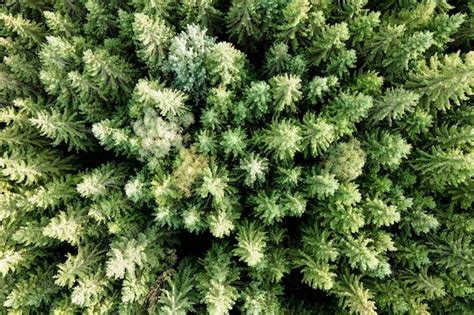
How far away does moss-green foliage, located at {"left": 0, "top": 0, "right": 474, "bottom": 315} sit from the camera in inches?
144

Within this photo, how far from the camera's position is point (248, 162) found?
373 centimetres

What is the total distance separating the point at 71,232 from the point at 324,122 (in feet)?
8.24

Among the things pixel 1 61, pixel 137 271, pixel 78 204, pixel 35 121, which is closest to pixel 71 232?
pixel 78 204

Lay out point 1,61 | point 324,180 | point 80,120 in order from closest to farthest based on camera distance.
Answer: point 324,180 → point 80,120 → point 1,61

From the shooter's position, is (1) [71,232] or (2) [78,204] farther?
(2) [78,204]

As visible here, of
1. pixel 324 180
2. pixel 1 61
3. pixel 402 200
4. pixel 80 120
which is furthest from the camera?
pixel 1 61

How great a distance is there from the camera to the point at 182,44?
363cm

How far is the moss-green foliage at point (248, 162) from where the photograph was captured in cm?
367

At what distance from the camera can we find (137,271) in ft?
12.7

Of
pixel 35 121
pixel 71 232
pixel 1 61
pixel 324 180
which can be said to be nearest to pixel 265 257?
pixel 324 180

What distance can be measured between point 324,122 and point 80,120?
248cm

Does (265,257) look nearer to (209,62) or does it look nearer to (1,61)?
(209,62)

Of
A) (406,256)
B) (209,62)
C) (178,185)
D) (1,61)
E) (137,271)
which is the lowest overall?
(137,271)

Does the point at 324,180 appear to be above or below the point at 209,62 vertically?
below
